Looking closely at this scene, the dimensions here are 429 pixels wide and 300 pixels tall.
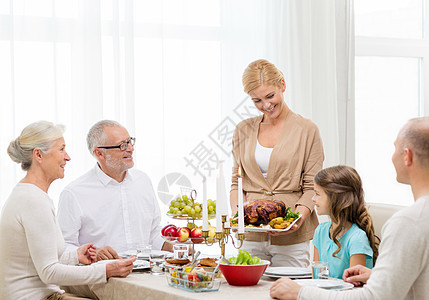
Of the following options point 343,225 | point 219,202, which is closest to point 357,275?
point 343,225

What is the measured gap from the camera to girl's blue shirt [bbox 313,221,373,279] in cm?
231

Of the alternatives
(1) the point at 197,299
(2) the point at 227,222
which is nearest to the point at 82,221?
(2) the point at 227,222

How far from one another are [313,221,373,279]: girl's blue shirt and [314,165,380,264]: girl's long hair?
26 mm

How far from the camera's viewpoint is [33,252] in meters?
2.25

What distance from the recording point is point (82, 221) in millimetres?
2809

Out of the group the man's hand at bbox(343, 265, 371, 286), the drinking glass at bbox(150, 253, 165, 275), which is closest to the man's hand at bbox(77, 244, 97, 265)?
the drinking glass at bbox(150, 253, 165, 275)

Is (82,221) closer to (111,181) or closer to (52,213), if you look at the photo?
(111,181)

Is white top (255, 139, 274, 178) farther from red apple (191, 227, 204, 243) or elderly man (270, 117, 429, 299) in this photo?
elderly man (270, 117, 429, 299)

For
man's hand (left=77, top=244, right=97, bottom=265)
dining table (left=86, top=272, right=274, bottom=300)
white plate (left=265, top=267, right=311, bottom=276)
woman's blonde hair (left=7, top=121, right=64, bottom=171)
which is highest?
woman's blonde hair (left=7, top=121, right=64, bottom=171)

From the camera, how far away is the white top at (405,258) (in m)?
1.54

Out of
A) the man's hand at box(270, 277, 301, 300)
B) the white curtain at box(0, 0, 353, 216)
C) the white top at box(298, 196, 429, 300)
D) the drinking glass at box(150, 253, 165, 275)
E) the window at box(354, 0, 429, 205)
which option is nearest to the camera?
the white top at box(298, 196, 429, 300)

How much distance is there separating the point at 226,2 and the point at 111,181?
183 centimetres

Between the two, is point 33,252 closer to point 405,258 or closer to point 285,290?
point 285,290

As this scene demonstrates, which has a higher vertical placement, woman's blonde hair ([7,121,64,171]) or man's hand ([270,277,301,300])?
woman's blonde hair ([7,121,64,171])
